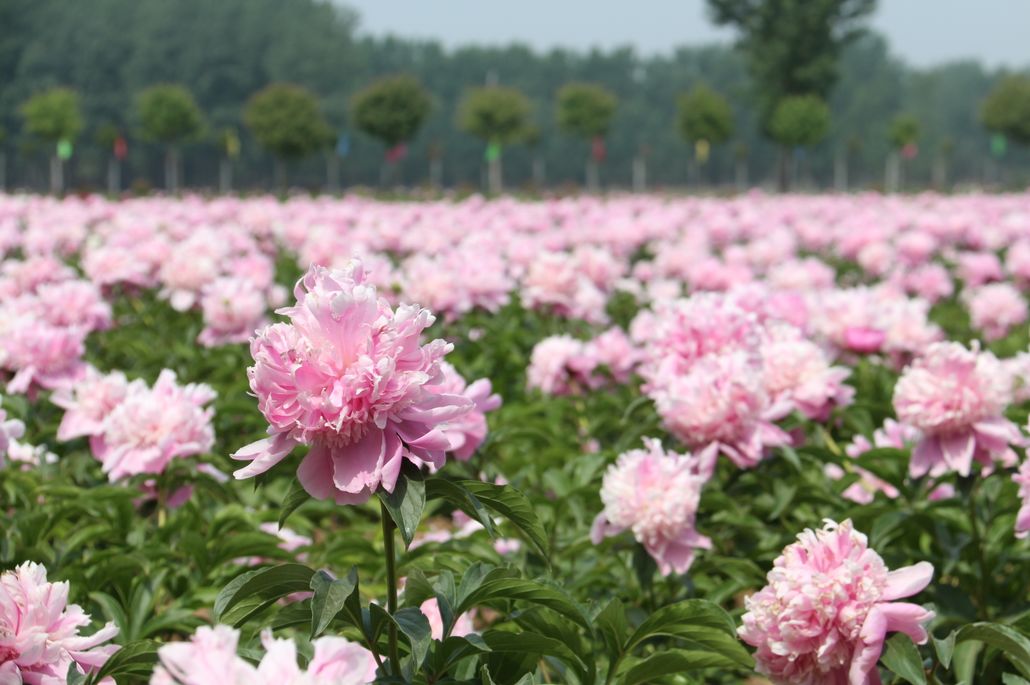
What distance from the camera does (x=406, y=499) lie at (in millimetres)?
1521

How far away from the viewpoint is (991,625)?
5.54 feet

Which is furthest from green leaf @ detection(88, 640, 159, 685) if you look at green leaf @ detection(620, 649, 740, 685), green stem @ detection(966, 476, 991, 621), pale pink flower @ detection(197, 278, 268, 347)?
pale pink flower @ detection(197, 278, 268, 347)

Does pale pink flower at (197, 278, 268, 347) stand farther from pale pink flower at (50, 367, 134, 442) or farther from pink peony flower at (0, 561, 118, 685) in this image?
pink peony flower at (0, 561, 118, 685)

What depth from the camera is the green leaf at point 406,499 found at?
4.88 ft

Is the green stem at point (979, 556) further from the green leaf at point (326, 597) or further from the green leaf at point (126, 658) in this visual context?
the green leaf at point (126, 658)

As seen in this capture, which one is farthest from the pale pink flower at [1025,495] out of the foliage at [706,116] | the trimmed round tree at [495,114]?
the foliage at [706,116]

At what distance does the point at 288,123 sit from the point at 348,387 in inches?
2021

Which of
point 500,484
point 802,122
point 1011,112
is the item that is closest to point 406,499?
point 500,484

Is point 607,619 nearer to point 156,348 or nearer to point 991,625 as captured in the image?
point 991,625

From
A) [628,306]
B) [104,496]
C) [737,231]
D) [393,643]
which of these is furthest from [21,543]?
[737,231]

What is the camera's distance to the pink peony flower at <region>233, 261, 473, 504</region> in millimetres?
1488

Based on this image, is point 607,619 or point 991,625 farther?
point 607,619

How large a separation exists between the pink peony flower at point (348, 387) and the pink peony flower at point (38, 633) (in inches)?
14.6

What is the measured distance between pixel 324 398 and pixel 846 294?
11.0 ft
